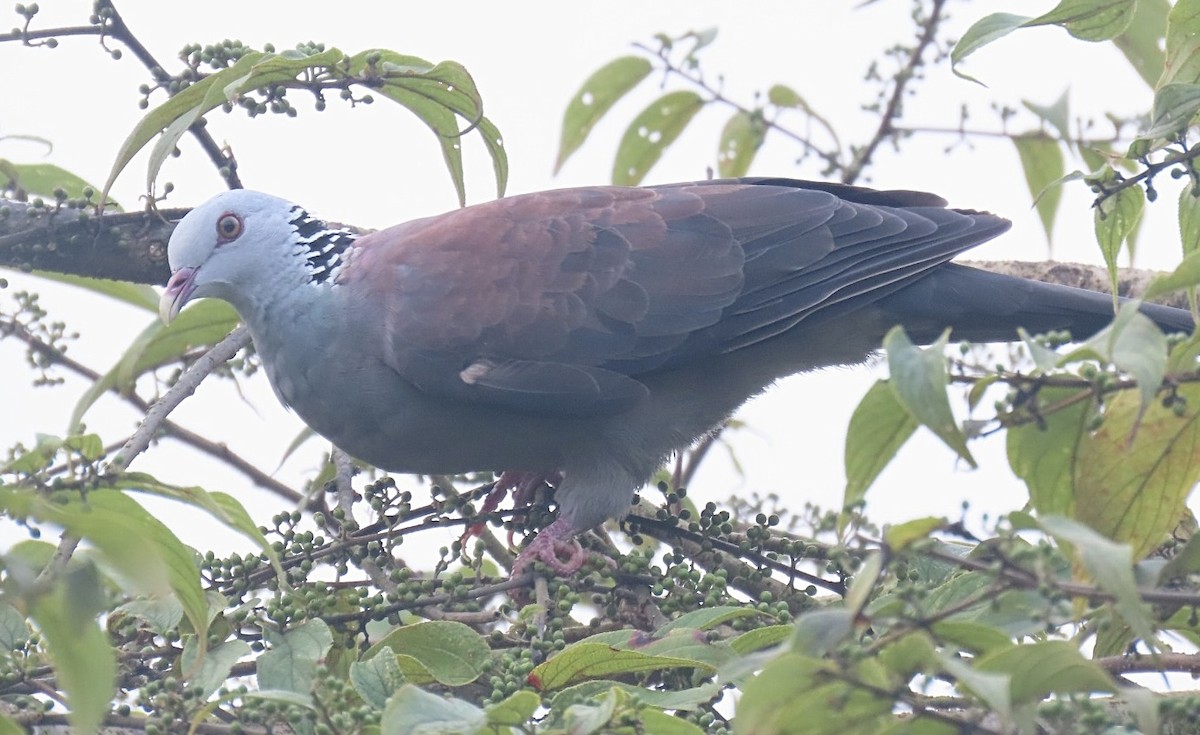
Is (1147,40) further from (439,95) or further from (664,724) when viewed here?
(664,724)

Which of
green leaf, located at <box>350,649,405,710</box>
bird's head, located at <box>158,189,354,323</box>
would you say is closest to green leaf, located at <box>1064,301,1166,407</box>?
green leaf, located at <box>350,649,405,710</box>

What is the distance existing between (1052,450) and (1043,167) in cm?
244

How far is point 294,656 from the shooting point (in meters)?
2.14

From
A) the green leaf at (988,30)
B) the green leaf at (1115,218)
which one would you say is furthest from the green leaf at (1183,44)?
the green leaf at (988,30)

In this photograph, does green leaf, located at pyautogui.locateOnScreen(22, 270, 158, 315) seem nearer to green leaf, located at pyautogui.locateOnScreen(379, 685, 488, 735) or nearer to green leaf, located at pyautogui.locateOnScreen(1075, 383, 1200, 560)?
green leaf, located at pyautogui.locateOnScreen(379, 685, 488, 735)

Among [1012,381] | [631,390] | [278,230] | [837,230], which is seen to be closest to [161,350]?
[278,230]

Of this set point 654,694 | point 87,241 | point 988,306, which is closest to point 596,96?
point 988,306

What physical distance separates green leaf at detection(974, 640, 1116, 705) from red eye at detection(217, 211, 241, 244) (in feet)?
9.26

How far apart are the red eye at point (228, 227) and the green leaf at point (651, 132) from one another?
4.31 ft

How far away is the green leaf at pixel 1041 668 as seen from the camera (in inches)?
55.3

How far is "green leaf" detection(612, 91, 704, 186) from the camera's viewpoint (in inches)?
163

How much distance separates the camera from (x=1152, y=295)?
158 centimetres

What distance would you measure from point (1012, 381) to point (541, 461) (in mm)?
2116

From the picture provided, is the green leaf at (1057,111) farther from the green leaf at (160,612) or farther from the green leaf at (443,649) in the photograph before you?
the green leaf at (160,612)
